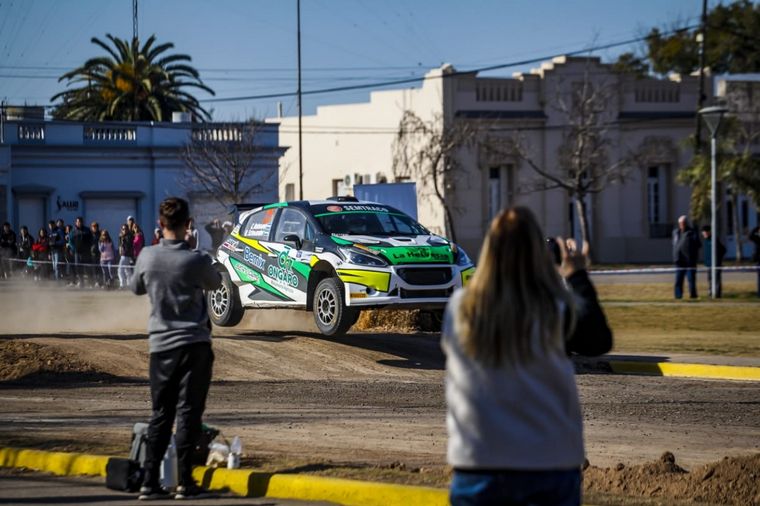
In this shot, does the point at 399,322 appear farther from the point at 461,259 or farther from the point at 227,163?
the point at 227,163

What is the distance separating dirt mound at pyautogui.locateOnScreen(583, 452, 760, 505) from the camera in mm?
8078

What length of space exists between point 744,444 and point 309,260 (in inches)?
284

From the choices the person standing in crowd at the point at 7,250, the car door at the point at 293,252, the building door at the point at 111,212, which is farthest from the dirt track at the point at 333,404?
the building door at the point at 111,212

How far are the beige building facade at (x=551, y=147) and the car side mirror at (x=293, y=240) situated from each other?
38388 mm

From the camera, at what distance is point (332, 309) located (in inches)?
634

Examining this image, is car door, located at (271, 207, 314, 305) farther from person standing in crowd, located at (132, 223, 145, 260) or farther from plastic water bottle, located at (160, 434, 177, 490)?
person standing in crowd, located at (132, 223, 145, 260)

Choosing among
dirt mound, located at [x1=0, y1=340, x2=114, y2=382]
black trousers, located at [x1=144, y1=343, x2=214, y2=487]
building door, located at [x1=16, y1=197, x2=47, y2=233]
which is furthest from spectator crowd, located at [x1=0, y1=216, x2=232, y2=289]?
black trousers, located at [x1=144, y1=343, x2=214, y2=487]

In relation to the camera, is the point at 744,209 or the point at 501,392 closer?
the point at 501,392

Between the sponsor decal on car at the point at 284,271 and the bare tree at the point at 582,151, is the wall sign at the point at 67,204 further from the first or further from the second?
the sponsor decal on car at the point at 284,271

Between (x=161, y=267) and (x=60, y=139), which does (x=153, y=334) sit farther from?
(x=60, y=139)

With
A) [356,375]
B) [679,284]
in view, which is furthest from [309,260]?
[679,284]

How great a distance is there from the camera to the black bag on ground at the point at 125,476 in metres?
8.45

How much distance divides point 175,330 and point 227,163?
134 feet

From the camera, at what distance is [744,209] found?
199ft
